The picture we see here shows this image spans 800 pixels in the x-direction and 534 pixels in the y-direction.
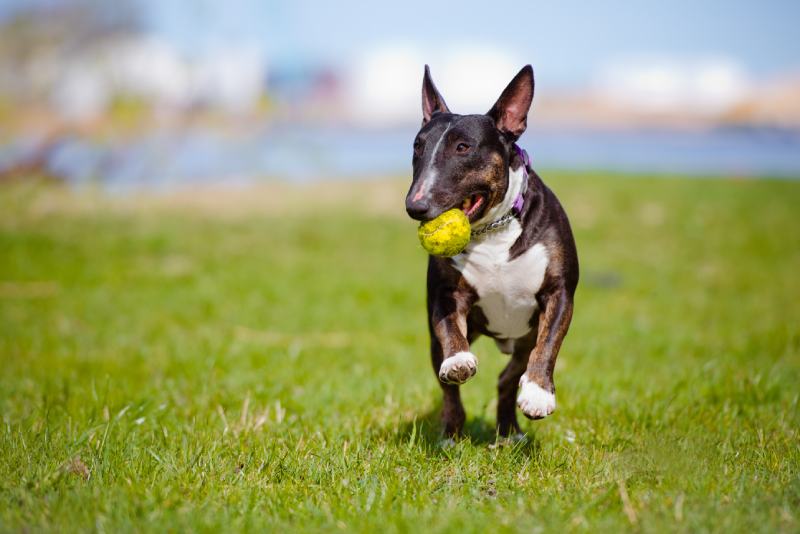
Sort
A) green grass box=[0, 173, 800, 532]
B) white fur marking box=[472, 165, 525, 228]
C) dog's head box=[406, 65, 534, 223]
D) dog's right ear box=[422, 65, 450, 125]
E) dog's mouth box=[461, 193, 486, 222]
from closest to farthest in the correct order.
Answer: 1. green grass box=[0, 173, 800, 532]
2. dog's head box=[406, 65, 534, 223]
3. dog's mouth box=[461, 193, 486, 222]
4. white fur marking box=[472, 165, 525, 228]
5. dog's right ear box=[422, 65, 450, 125]

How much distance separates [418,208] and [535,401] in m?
1.05

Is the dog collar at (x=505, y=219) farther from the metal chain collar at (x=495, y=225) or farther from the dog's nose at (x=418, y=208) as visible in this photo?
the dog's nose at (x=418, y=208)

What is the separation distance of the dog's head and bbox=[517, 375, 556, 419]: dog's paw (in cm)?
85

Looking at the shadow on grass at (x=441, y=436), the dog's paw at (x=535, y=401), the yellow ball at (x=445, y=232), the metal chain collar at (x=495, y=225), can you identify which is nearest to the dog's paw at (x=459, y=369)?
the dog's paw at (x=535, y=401)

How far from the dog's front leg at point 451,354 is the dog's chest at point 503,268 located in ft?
0.56

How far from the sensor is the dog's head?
12.2 feet

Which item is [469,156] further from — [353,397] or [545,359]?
[353,397]

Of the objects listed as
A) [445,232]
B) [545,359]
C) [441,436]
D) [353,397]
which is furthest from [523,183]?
[353,397]

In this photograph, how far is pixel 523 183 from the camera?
4.10m

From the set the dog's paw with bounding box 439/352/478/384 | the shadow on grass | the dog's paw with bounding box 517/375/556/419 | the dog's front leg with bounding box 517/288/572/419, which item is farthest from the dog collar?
the shadow on grass

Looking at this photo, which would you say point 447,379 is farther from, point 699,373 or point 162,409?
point 699,373

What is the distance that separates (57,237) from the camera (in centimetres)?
1369

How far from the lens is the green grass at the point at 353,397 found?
10.8 ft

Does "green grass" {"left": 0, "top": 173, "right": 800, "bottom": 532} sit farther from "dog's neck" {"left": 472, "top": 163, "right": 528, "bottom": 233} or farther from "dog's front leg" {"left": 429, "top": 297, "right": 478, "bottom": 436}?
"dog's neck" {"left": 472, "top": 163, "right": 528, "bottom": 233}
